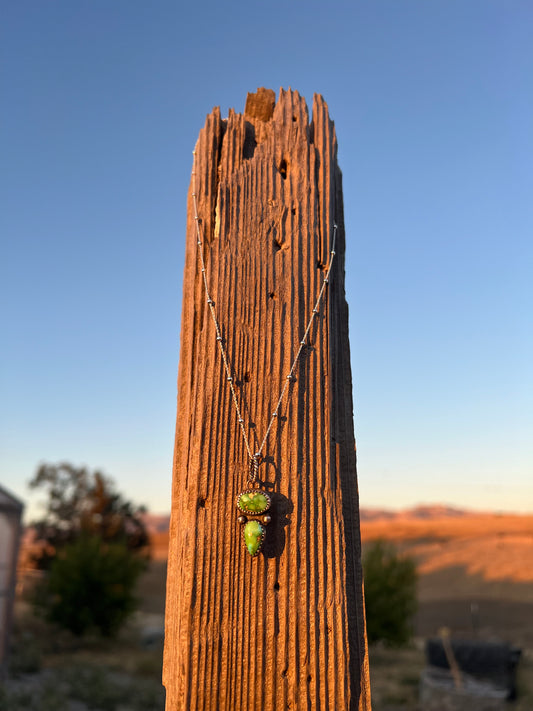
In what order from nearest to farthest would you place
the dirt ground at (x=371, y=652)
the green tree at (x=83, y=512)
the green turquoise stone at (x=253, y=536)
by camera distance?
the green turquoise stone at (x=253, y=536) < the dirt ground at (x=371, y=652) < the green tree at (x=83, y=512)

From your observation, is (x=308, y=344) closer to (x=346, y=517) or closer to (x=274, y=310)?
(x=274, y=310)

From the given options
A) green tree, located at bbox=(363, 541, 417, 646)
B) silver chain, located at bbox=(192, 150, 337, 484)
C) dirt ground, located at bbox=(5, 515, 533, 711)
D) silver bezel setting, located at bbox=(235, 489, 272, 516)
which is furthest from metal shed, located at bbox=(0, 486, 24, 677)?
silver bezel setting, located at bbox=(235, 489, 272, 516)

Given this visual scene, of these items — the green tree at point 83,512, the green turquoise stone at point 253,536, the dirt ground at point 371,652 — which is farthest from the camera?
the green tree at point 83,512

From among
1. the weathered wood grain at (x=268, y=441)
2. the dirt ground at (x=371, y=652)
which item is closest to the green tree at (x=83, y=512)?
the dirt ground at (x=371, y=652)

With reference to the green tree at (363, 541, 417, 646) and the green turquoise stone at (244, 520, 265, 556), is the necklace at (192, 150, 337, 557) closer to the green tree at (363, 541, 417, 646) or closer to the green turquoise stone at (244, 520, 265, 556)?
the green turquoise stone at (244, 520, 265, 556)

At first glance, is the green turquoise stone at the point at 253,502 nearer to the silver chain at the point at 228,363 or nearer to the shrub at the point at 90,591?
the silver chain at the point at 228,363

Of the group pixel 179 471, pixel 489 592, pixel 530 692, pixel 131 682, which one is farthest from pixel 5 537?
pixel 489 592
